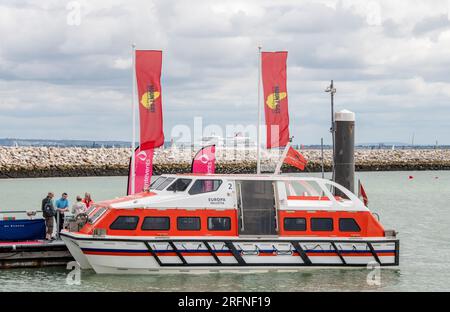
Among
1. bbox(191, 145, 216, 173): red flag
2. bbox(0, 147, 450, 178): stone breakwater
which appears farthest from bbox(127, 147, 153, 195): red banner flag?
bbox(0, 147, 450, 178): stone breakwater

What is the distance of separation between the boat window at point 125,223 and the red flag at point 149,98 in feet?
16.3

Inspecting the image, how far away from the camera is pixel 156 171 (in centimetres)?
8850

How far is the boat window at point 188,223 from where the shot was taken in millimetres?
21875

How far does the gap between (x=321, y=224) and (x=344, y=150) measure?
17.8ft

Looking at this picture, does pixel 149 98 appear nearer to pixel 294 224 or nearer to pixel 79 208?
pixel 79 208

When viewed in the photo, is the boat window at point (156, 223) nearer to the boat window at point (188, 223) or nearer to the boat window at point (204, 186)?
the boat window at point (188, 223)

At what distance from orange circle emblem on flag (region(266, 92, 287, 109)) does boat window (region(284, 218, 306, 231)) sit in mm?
5736

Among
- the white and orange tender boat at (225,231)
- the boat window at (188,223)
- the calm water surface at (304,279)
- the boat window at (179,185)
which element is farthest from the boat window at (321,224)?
the boat window at (179,185)

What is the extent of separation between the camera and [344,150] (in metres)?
27.3

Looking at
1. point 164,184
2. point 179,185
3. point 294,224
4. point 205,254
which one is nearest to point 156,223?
point 179,185

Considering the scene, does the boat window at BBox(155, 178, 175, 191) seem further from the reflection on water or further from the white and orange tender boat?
the reflection on water

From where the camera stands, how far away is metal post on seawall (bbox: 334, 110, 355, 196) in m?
27.3
